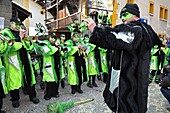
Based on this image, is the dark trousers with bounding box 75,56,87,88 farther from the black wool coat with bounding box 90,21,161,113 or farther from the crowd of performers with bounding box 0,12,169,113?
the black wool coat with bounding box 90,21,161,113

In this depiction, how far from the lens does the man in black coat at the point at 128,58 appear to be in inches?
77.3

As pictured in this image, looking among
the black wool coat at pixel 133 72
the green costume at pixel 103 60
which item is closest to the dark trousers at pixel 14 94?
the black wool coat at pixel 133 72

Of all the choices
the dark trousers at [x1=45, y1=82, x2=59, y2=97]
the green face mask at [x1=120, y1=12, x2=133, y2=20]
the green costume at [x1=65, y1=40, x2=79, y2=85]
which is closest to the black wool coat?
the green face mask at [x1=120, y1=12, x2=133, y2=20]

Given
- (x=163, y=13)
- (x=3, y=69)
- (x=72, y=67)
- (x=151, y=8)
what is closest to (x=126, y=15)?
(x=3, y=69)

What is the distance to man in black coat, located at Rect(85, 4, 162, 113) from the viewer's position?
196 centimetres

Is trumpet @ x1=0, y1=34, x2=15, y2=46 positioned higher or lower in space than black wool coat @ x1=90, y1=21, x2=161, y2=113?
higher

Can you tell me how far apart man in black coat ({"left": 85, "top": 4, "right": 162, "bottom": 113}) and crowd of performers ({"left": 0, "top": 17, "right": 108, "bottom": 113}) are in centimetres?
221

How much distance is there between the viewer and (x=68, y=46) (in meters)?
5.50

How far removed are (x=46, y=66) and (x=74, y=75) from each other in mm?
960

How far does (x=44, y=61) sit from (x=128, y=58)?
312 centimetres

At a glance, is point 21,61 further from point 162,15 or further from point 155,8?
point 162,15

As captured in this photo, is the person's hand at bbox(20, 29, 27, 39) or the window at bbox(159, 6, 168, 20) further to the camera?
the window at bbox(159, 6, 168, 20)

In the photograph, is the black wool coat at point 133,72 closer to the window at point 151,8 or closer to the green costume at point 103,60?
the green costume at point 103,60

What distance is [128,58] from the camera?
215cm
